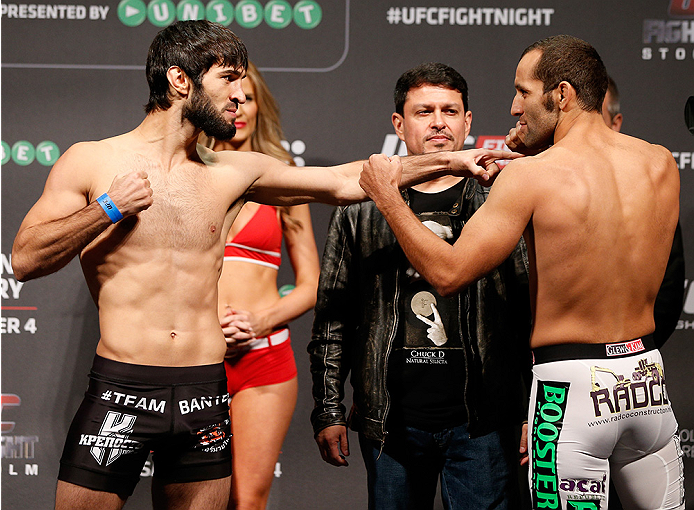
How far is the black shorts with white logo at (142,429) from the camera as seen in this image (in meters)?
1.84

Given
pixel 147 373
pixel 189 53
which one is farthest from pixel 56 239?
pixel 189 53

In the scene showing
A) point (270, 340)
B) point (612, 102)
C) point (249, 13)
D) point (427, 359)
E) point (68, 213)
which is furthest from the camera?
point (249, 13)

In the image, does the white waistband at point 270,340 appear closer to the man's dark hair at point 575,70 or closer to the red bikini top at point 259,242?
the red bikini top at point 259,242

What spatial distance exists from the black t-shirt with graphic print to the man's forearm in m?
0.96

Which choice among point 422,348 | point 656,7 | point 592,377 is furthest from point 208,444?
point 656,7

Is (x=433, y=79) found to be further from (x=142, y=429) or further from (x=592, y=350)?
(x=142, y=429)

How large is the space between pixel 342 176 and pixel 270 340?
0.83 meters

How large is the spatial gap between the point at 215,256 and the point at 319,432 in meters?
0.72

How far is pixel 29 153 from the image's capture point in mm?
3443

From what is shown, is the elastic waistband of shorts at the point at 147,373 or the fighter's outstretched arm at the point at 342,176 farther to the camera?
the fighter's outstretched arm at the point at 342,176

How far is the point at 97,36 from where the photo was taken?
135 inches

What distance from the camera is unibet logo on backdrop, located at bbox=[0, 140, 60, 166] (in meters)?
3.44

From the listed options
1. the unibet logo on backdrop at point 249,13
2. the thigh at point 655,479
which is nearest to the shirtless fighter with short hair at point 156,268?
the thigh at point 655,479

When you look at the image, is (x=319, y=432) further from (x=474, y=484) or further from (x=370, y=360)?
(x=474, y=484)
